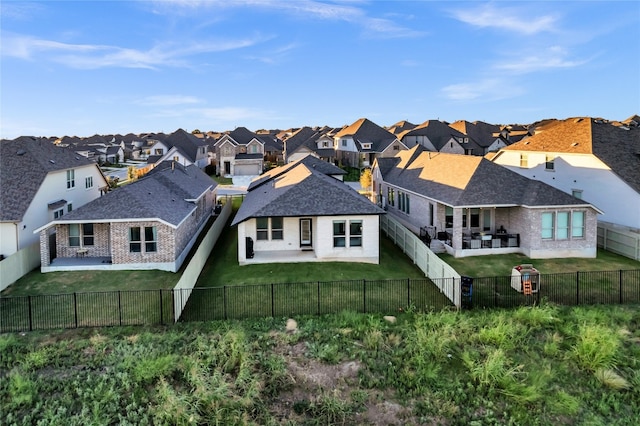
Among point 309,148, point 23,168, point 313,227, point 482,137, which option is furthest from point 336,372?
point 482,137

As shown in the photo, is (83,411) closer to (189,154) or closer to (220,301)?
(220,301)

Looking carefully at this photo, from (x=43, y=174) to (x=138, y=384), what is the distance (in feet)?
68.6

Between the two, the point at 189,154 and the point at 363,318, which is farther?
the point at 189,154

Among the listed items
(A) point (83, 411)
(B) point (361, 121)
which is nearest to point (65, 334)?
(A) point (83, 411)

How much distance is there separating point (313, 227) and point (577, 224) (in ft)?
47.1

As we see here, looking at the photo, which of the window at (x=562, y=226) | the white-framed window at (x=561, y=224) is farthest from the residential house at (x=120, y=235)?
the window at (x=562, y=226)

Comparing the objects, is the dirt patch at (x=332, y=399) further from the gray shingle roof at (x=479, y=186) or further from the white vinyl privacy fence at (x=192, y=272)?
the gray shingle roof at (x=479, y=186)

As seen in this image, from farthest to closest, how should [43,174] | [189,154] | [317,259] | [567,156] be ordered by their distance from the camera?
[189,154] → [567,156] → [43,174] → [317,259]

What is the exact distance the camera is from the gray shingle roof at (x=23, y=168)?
24.0m

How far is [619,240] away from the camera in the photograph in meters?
25.0

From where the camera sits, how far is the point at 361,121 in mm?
71562

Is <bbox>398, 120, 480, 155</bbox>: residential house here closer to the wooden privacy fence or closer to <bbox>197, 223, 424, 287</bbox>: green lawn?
the wooden privacy fence

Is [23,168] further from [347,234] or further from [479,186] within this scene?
[479,186]

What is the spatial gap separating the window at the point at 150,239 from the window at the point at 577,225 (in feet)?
71.7
